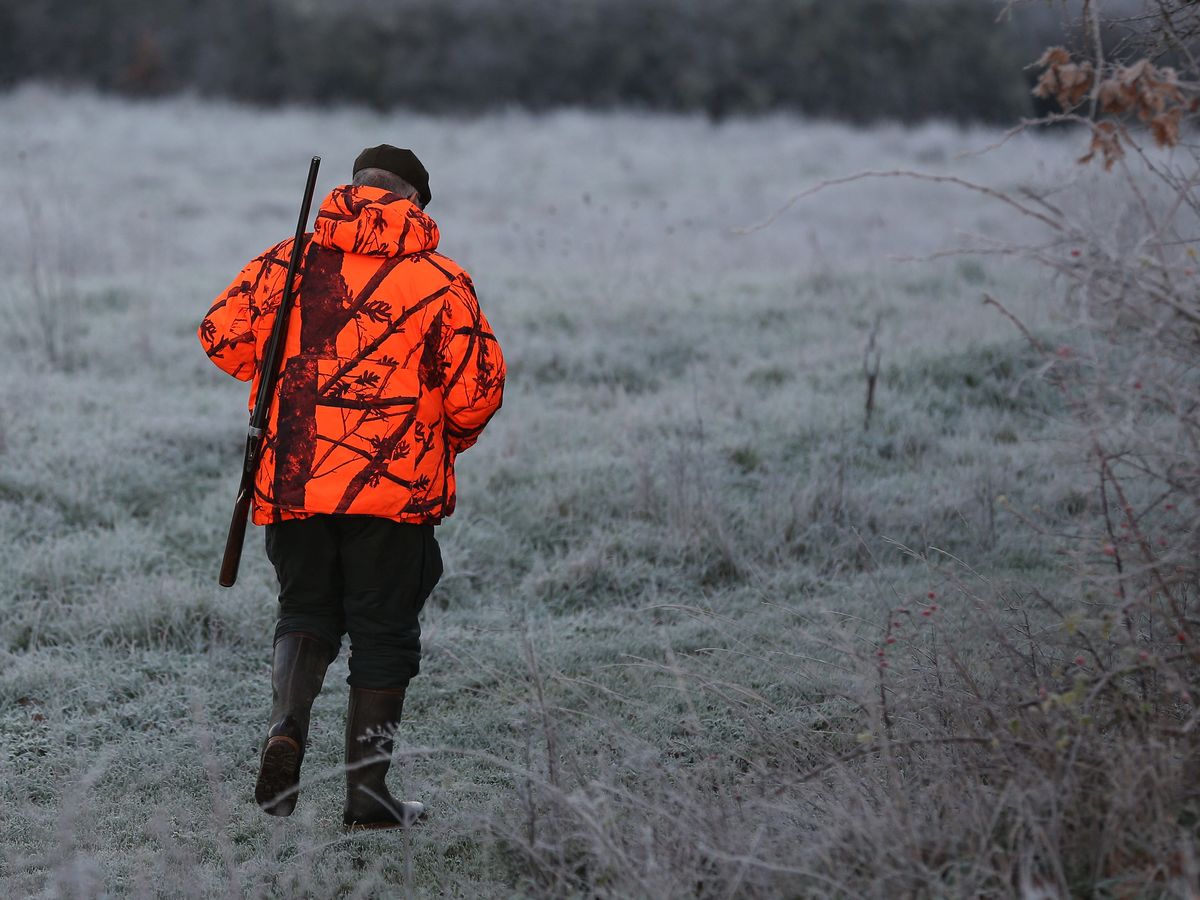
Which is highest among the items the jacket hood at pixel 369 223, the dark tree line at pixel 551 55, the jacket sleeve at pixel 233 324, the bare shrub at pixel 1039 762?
the dark tree line at pixel 551 55

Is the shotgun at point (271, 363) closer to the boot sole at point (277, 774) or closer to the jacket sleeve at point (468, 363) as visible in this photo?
the jacket sleeve at point (468, 363)

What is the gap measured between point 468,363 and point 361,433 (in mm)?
383

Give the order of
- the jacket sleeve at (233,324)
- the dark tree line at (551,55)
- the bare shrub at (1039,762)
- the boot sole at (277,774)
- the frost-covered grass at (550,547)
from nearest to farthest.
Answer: the bare shrub at (1039,762) → the boot sole at (277,774) → the frost-covered grass at (550,547) → the jacket sleeve at (233,324) → the dark tree line at (551,55)

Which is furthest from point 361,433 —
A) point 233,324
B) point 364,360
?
point 233,324

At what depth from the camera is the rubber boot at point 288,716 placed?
3402mm

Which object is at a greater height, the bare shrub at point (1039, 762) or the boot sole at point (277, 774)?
the bare shrub at point (1039, 762)

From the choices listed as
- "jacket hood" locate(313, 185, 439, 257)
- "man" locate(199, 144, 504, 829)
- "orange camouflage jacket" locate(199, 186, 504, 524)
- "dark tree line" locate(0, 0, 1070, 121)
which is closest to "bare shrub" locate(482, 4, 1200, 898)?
"man" locate(199, 144, 504, 829)

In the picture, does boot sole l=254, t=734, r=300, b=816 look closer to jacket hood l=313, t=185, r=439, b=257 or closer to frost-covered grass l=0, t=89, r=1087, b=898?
frost-covered grass l=0, t=89, r=1087, b=898

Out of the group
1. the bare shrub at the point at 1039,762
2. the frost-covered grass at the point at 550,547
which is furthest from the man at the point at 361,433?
the bare shrub at the point at 1039,762

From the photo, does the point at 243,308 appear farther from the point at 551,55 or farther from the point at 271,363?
the point at 551,55

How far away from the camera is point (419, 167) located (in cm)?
369

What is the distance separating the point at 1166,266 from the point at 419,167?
6.95ft

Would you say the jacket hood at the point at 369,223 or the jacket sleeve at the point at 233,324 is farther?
the jacket sleeve at the point at 233,324

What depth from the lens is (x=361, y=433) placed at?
3.45 meters
